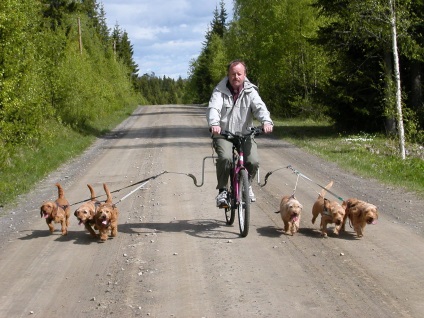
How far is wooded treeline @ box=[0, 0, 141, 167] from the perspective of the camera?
1405cm

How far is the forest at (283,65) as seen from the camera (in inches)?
596

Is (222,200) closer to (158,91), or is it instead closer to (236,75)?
(236,75)

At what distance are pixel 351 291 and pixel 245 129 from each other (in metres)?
2.97

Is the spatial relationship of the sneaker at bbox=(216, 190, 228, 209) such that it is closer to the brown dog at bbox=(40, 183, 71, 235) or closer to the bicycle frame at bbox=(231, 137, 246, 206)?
the bicycle frame at bbox=(231, 137, 246, 206)

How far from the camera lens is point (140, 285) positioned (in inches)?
230

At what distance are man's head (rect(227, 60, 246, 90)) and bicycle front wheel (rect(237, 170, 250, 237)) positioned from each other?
1.21 m

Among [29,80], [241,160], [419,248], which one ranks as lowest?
[419,248]

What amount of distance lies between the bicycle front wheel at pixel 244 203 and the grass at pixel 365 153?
4.92 metres

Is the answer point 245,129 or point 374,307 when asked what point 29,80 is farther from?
point 374,307

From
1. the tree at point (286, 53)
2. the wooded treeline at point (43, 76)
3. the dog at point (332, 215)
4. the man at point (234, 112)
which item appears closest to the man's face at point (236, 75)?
the man at point (234, 112)

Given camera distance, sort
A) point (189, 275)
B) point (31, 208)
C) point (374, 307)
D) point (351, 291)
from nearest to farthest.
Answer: point (374, 307) → point (351, 291) → point (189, 275) → point (31, 208)

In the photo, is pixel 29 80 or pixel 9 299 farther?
pixel 29 80

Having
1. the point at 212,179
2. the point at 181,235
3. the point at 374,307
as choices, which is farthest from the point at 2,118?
the point at 374,307

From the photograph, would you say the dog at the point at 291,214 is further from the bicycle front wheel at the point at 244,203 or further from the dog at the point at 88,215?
the dog at the point at 88,215
